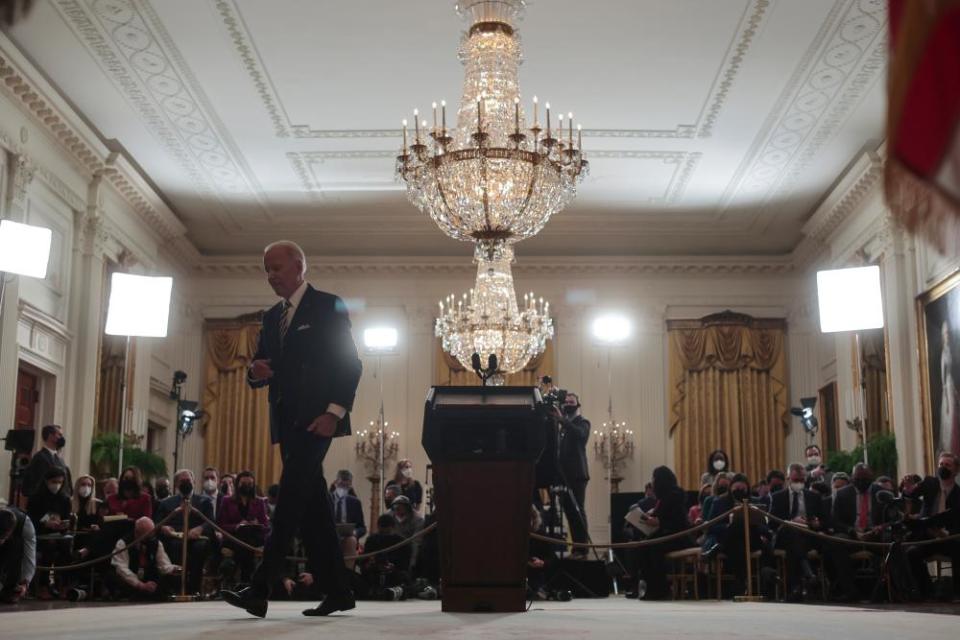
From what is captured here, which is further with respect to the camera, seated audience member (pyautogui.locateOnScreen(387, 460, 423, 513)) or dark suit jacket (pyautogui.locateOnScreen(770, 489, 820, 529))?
seated audience member (pyautogui.locateOnScreen(387, 460, 423, 513))

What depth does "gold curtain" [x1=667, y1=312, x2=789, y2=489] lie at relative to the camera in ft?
51.5

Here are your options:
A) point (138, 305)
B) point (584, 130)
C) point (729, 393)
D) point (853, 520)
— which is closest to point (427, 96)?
point (584, 130)

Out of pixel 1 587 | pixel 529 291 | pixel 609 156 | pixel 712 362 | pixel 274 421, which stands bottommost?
pixel 1 587

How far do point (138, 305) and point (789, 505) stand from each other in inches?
261

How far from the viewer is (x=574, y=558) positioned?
9.08 m

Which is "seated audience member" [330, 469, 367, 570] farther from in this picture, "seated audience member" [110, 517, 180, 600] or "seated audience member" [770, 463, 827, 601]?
"seated audience member" [770, 463, 827, 601]

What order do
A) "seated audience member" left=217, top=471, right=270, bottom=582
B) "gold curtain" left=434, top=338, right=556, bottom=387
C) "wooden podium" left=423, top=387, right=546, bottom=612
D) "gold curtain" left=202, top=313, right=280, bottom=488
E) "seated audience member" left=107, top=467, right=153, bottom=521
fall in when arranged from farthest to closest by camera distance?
"gold curtain" left=434, top=338, right=556, bottom=387, "gold curtain" left=202, top=313, right=280, bottom=488, "seated audience member" left=107, top=467, right=153, bottom=521, "seated audience member" left=217, top=471, right=270, bottom=582, "wooden podium" left=423, top=387, right=546, bottom=612

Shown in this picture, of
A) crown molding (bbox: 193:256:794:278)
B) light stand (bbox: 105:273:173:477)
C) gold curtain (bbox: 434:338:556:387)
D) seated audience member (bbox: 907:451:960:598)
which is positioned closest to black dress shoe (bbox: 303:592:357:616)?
seated audience member (bbox: 907:451:960:598)

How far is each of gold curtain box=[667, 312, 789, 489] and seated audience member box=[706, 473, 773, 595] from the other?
616 centimetres

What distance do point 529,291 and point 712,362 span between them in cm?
282

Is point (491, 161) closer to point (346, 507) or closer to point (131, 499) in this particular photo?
point (131, 499)

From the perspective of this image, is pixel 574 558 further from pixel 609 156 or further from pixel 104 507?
pixel 609 156

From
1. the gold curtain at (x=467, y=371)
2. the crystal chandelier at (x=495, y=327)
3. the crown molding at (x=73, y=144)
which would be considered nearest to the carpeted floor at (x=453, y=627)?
the crown molding at (x=73, y=144)

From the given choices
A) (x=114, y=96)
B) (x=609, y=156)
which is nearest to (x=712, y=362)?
(x=609, y=156)
